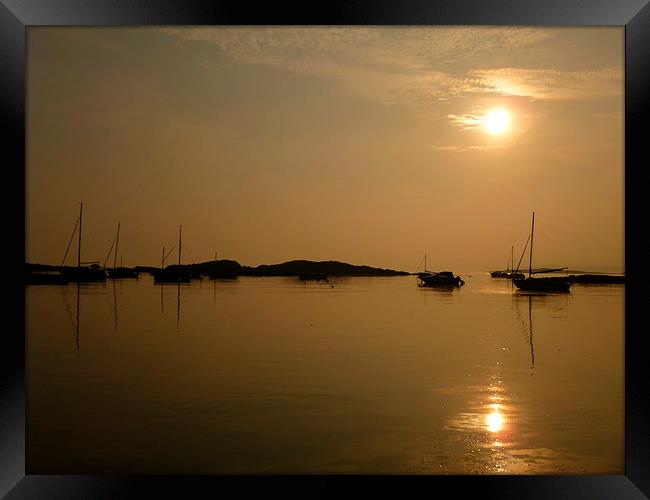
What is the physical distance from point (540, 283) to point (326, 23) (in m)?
3.01

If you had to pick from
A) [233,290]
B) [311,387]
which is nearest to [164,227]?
[233,290]

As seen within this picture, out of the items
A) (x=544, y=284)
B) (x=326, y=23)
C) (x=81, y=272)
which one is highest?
(x=326, y=23)

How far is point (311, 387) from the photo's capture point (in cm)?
558

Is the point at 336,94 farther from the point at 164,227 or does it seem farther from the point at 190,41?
the point at 164,227

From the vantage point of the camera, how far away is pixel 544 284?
607cm

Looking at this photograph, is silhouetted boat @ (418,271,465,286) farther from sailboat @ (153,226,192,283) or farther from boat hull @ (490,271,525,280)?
sailboat @ (153,226,192,283)

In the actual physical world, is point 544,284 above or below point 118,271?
below

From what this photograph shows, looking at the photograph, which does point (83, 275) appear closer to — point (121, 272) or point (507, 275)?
point (121, 272)

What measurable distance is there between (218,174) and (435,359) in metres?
2.23

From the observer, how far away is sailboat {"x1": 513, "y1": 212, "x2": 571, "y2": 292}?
5.64m

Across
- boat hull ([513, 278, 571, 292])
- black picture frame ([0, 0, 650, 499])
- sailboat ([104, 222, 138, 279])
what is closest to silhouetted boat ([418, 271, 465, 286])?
boat hull ([513, 278, 571, 292])

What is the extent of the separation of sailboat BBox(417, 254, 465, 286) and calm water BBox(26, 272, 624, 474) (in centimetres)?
19

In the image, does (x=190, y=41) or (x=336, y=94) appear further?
(x=336, y=94)

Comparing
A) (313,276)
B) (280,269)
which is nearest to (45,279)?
(280,269)
